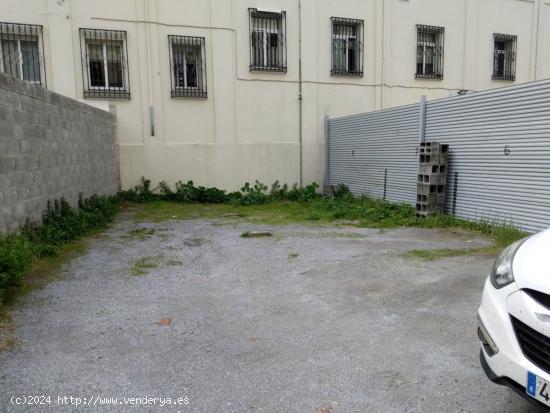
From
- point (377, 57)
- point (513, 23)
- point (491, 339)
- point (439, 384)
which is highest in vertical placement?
point (513, 23)

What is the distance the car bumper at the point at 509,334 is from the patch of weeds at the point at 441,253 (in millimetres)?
3634

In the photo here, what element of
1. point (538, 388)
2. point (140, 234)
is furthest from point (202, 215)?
point (538, 388)

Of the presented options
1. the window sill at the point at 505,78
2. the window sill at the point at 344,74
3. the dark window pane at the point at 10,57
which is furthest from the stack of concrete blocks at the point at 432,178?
the dark window pane at the point at 10,57

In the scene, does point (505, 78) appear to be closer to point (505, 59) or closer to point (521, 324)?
point (505, 59)

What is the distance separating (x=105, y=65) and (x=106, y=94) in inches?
31.1

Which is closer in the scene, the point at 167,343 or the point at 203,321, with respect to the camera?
the point at 167,343

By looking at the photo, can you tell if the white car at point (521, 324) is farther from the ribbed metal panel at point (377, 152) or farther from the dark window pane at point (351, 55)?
the dark window pane at point (351, 55)

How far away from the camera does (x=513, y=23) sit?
14.9m

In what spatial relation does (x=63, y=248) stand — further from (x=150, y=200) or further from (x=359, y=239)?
(x=150, y=200)

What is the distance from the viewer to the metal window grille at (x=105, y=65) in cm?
1134

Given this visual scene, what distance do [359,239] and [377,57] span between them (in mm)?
8249

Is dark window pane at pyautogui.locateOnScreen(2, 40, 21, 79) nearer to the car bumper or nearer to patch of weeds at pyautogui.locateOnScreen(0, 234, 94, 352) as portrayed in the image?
patch of weeds at pyautogui.locateOnScreen(0, 234, 94, 352)

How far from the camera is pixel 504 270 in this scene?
248 centimetres

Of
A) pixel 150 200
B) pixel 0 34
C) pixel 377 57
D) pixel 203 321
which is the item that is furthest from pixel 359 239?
pixel 0 34
